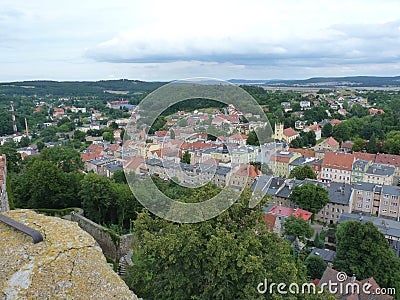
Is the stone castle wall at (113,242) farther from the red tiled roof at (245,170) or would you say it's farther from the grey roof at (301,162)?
the grey roof at (301,162)

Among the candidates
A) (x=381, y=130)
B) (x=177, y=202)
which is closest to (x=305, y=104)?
(x=381, y=130)

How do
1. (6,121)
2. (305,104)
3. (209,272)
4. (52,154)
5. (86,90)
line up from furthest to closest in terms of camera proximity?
(86,90) → (305,104) → (6,121) → (52,154) → (209,272)

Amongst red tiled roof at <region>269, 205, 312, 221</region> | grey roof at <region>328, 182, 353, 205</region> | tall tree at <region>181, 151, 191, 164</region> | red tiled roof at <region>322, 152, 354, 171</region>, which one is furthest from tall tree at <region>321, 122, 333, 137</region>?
tall tree at <region>181, 151, 191, 164</region>

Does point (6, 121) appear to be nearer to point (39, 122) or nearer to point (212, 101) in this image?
point (39, 122)

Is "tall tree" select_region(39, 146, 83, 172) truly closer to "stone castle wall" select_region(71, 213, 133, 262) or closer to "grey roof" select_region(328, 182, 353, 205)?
"stone castle wall" select_region(71, 213, 133, 262)

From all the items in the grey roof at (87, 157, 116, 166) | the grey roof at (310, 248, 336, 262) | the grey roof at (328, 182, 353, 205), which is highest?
the grey roof at (328, 182, 353, 205)

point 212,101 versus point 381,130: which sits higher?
point 212,101
